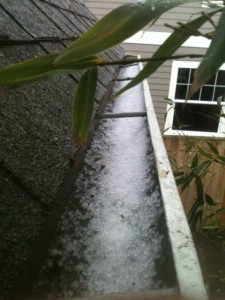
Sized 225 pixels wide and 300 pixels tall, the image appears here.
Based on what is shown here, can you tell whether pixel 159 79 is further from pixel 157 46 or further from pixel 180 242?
pixel 180 242

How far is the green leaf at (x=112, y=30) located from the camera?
49 centimetres

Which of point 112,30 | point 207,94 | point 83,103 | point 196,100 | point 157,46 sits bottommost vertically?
point 196,100

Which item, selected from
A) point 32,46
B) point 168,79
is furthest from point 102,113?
point 168,79

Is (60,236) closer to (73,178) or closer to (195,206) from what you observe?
(73,178)

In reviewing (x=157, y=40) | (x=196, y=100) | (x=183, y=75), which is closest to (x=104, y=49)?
(x=157, y=40)

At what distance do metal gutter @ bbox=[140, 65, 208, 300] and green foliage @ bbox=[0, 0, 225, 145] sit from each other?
0.22m

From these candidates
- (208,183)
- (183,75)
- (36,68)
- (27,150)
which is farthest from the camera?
(183,75)

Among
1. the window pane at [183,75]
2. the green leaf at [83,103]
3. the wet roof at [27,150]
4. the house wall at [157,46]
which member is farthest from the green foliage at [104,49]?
the window pane at [183,75]

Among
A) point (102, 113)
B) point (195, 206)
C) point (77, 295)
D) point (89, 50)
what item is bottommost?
point (195, 206)

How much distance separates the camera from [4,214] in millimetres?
552

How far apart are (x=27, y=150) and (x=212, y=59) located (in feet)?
1.46

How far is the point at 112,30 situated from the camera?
0.49 metres

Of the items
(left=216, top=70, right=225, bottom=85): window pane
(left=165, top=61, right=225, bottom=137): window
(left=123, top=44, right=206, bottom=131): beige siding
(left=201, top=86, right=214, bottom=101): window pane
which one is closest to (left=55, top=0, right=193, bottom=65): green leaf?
(left=123, top=44, right=206, bottom=131): beige siding

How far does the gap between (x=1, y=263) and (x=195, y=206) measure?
8.60ft
